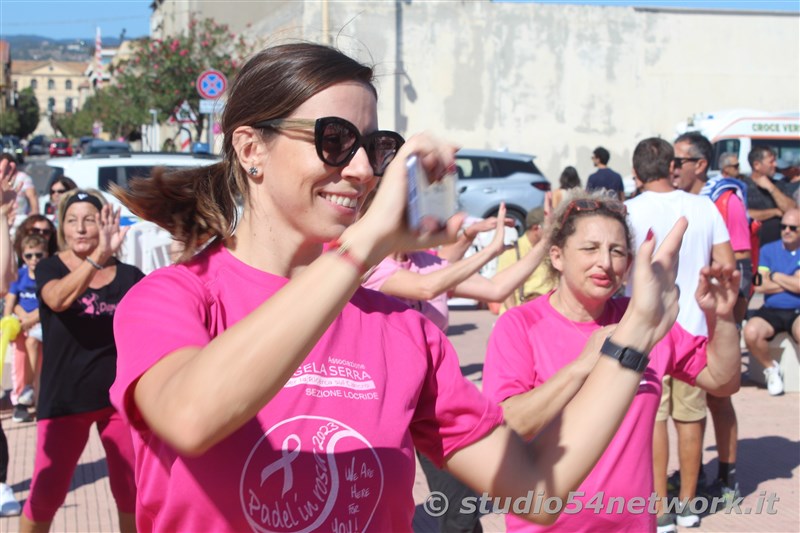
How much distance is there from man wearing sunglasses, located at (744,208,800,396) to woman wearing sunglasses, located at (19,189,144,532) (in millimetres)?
6371

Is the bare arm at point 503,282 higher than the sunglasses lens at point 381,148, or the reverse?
the sunglasses lens at point 381,148

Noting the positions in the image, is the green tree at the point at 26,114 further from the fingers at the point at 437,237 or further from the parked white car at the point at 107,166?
the fingers at the point at 437,237

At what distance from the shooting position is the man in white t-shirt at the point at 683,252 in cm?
571

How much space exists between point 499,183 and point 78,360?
16.0 metres

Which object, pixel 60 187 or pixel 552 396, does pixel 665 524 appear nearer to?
pixel 552 396

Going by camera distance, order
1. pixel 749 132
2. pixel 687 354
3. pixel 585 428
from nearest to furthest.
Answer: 1. pixel 585 428
2. pixel 687 354
3. pixel 749 132

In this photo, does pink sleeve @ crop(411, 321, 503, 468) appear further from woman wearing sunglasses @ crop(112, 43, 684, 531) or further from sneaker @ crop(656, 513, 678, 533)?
sneaker @ crop(656, 513, 678, 533)

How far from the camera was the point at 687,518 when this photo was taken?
232 inches

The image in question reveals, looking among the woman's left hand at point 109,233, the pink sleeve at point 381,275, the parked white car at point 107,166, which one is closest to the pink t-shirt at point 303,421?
the pink sleeve at point 381,275

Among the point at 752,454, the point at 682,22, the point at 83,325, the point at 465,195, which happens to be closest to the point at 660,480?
the point at 752,454

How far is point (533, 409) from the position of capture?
247cm

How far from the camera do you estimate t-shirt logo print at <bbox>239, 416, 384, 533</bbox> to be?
1.81m

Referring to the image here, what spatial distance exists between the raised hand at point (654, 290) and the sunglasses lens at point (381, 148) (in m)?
0.59

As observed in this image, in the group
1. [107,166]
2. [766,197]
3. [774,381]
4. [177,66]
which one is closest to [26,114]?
[177,66]
